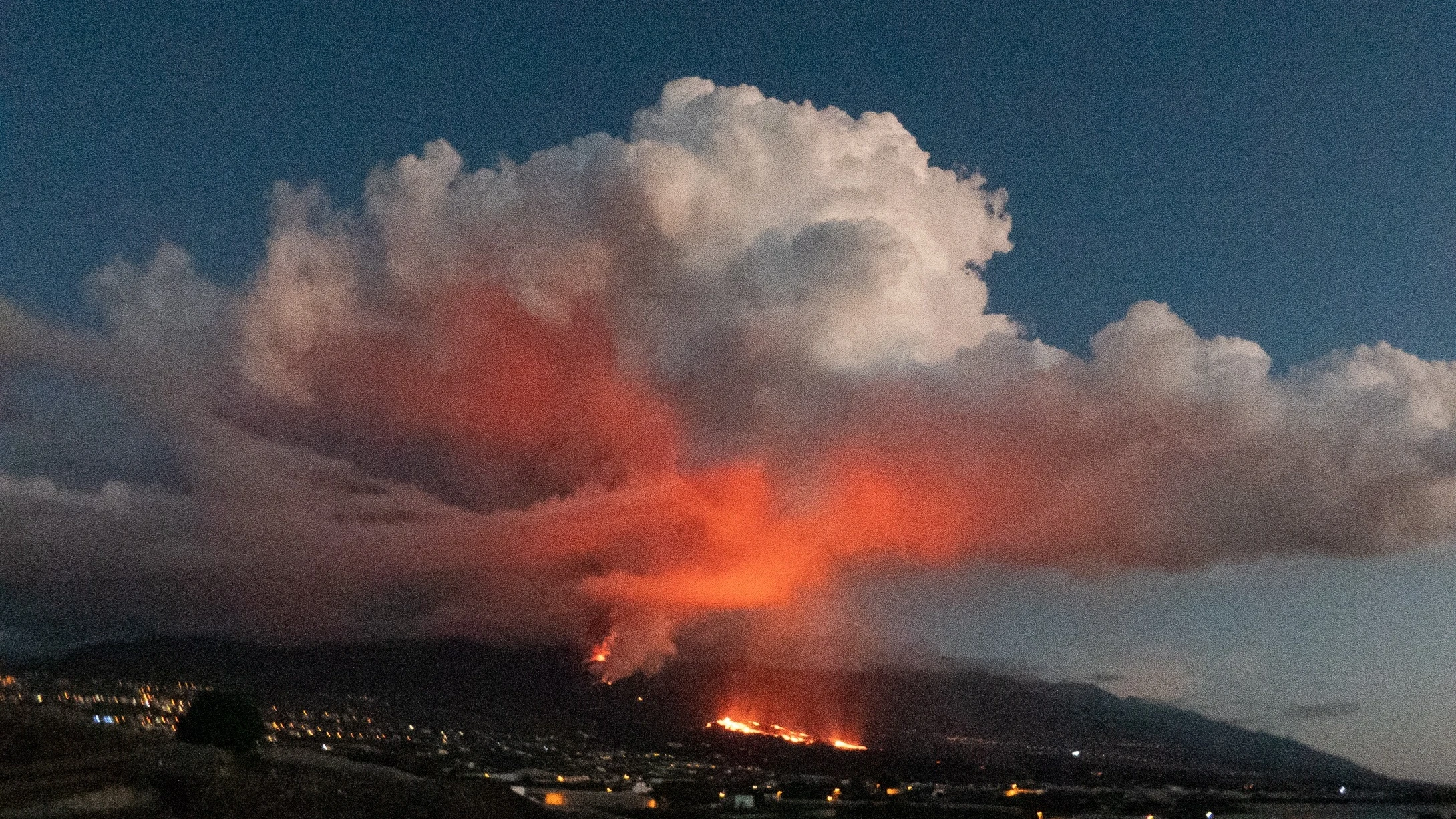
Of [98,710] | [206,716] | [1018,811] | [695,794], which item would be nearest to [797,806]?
[695,794]

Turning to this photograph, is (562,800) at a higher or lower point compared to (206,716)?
lower

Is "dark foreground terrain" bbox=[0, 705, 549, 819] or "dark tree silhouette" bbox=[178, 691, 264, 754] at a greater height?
"dark tree silhouette" bbox=[178, 691, 264, 754]

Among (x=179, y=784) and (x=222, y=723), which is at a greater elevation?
(x=222, y=723)

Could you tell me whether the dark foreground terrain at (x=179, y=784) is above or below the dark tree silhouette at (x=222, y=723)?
below

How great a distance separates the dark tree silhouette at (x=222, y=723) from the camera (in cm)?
10450

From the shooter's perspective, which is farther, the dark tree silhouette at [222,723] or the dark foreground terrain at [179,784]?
the dark tree silhouette at [222,723]

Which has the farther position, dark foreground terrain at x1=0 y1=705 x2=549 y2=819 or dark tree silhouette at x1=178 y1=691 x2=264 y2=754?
dark tree silhouette at x1=178 y1=691 x2=264 y2=754

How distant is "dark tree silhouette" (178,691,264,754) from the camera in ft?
343

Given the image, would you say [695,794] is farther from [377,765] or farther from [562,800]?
[377,765]

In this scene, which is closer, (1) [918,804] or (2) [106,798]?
(2) [106,798]

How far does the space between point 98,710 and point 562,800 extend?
82.5 meters

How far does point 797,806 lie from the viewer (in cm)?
16262

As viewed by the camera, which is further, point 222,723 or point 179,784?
point 222,723

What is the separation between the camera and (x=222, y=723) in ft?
345
